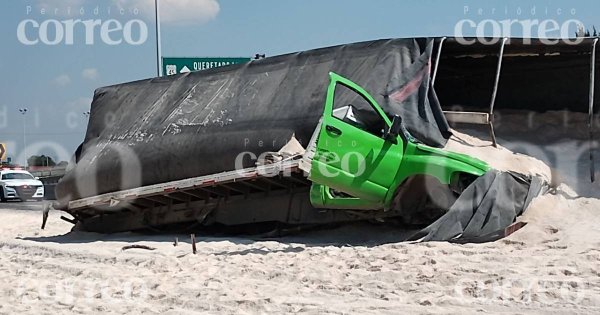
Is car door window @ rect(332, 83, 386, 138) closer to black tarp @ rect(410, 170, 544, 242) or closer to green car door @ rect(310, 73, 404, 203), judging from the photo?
green car door @ rect(310, 73, 404, 203)

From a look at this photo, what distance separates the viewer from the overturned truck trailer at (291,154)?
10.2 metres

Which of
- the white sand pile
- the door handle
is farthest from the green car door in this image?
the white sand pile

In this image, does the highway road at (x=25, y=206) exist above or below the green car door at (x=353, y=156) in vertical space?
below

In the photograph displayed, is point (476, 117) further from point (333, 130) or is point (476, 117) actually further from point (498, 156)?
point (333, 130)

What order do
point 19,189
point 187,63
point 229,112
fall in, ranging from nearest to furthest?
point 229,112 → point 187,63 → point 19,189

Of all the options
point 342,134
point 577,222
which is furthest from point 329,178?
point 577,222

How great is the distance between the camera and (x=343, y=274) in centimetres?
825

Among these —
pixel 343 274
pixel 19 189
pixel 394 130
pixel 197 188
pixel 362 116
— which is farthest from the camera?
pixel 19 189

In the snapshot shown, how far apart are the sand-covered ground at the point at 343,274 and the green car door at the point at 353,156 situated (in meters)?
0.85

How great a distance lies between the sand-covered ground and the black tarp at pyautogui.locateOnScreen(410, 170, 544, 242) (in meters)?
0.27

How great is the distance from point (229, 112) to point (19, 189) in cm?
2486

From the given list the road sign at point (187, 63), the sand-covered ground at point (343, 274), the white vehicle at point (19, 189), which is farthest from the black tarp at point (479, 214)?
the white vehicle at point (19, 189)

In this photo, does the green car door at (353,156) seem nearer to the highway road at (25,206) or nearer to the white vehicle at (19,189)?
the highway road at (25,206)

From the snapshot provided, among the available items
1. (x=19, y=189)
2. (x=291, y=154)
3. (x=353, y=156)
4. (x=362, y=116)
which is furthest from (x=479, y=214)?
(x=19, y=189)
